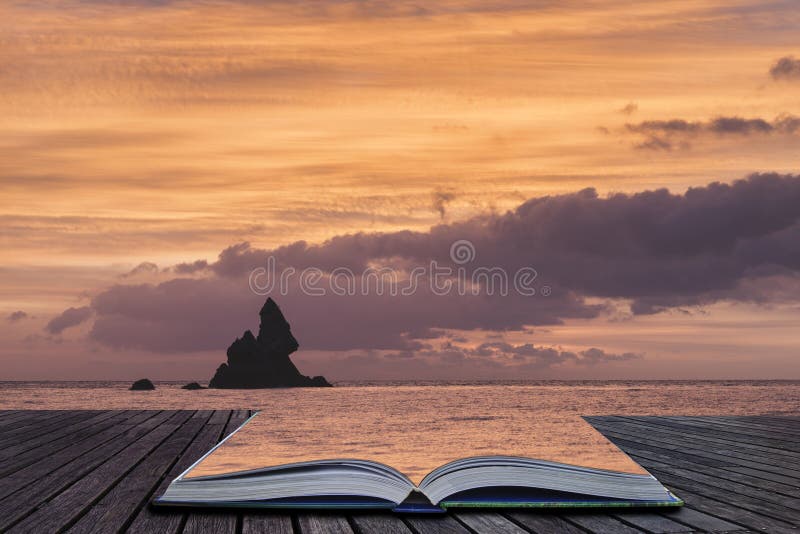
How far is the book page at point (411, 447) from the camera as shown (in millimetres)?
5564

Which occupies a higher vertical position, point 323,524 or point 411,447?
point 323,524

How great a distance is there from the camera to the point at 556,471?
12.3ft

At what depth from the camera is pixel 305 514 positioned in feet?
12.1

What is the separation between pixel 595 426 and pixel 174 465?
5.07 meters

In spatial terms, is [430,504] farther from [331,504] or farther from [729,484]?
[729,484]

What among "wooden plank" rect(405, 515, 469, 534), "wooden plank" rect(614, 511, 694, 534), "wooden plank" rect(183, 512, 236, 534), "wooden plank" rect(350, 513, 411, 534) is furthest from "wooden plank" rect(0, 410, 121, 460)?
"wooden plank" rect(614, 511, 694, 534)

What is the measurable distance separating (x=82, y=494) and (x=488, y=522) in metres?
2.37

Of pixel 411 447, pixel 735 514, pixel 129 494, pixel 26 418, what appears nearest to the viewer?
pixel 735 514

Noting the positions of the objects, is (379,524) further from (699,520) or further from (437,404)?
(437,404)

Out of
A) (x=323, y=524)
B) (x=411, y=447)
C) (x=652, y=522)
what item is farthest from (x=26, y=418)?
(x=652, y=522)

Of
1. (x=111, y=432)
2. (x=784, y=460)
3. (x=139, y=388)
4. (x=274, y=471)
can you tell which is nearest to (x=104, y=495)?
(x=274, y=471)

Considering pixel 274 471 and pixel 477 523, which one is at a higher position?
pixel 274 471

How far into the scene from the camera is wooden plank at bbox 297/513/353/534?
3.35m

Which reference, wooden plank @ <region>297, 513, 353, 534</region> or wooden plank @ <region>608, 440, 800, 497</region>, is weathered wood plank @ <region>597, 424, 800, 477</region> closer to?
wooden plank @ <region>608, 440, 800, 497</region>
